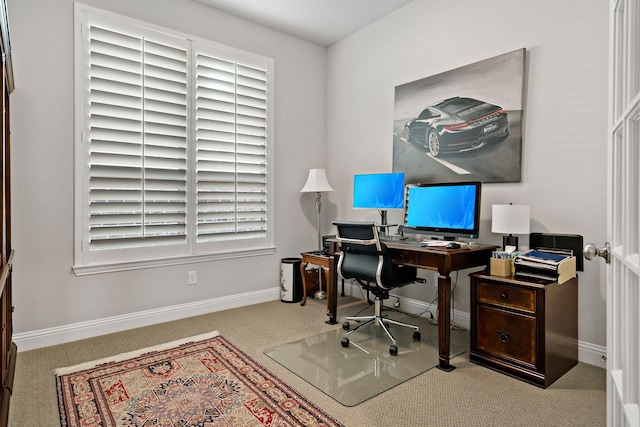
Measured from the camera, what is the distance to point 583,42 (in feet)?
8.06

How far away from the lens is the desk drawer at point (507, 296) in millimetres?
2212

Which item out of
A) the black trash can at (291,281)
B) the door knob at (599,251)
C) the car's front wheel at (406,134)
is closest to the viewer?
the door knob at (599,251)

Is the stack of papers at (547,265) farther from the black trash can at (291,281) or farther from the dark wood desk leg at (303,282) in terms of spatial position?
the black trash can at (291,281)

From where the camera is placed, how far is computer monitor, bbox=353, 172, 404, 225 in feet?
11.1

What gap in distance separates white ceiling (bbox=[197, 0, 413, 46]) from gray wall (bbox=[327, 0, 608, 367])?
295mm

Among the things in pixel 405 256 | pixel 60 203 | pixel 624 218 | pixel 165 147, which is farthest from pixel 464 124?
pixel 60 203

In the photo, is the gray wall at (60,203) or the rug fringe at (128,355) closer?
the rug fringe at (128,355)

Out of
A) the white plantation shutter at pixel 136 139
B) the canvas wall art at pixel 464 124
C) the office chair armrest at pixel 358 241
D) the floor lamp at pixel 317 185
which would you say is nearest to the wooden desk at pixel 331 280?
the floor lamp at pixel 317 185

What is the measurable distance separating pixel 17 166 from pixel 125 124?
31.4 inches

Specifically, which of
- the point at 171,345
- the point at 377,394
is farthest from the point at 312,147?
the point at 377,394

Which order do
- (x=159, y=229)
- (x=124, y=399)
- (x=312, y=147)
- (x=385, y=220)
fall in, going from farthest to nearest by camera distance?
(x=312, y=147)
(x=385, y=220)
(x=159, y=229)
(x=124, y=399)

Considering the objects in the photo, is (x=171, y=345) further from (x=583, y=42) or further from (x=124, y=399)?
(x=583, y=42)

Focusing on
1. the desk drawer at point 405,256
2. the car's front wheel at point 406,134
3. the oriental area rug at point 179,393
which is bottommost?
the oriental area rug at point 179,393

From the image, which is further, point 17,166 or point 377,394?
point 17,166
